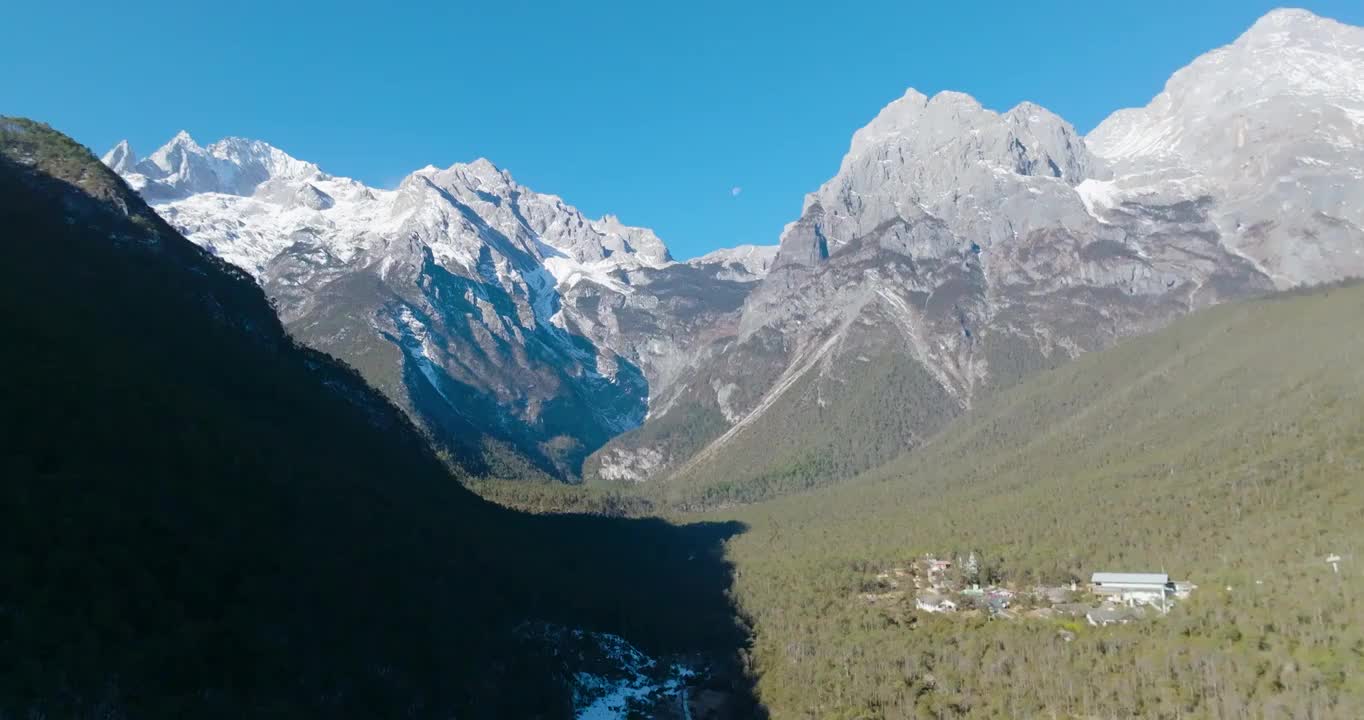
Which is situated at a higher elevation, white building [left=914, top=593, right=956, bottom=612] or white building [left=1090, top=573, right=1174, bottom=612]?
white building [left=1090, top=573, right=1174, bottom=612]

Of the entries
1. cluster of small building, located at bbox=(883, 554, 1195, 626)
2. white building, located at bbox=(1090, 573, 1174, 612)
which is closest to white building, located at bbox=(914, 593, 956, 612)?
cluster of small building, located at bbox=(883, 554, 1195, 626)

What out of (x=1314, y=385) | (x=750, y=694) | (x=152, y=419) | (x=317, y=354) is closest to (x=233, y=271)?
(x=317, y=354)

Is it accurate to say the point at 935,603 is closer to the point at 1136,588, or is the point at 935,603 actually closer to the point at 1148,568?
the point at 1136,588

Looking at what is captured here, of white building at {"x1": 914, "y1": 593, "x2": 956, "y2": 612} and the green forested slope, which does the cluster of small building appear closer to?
white building at {"x1": 914, "y1": 593, "x2": 956, "y2": 612}

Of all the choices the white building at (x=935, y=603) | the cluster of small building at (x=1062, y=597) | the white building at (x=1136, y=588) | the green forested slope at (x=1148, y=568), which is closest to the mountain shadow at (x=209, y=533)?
the green forested slope at (x=1148, y=568)

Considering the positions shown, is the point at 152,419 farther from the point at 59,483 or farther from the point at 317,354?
the point at 317,354

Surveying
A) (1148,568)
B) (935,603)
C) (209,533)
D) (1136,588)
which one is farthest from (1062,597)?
(209,533)

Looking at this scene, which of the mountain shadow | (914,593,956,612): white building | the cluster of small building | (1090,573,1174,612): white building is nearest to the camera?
the mountain shadow

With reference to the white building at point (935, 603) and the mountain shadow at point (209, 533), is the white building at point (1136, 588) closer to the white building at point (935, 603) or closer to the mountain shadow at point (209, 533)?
the white building at point (935, 603)
